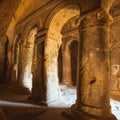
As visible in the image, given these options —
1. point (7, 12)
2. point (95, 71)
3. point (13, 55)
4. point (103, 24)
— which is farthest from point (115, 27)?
point (7, 12)

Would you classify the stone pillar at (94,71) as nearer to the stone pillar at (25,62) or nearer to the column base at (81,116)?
the column base at (81,116)

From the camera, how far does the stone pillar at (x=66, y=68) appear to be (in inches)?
414

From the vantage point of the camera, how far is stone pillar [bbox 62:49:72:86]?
34.5 feet

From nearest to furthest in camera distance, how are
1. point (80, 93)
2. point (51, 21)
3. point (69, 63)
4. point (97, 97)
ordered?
1. point (97, 97)
2. point (80, 93)
3. point (51, 21)
4. point (69, 63)

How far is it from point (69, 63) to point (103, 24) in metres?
6.90

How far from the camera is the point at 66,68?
10.6m

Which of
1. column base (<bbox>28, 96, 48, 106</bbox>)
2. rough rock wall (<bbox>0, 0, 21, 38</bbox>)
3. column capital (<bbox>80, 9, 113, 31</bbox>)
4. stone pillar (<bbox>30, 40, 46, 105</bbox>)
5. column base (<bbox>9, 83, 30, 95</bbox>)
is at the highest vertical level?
column capital (<bbox>80, 9, 113, 31</bbox>)

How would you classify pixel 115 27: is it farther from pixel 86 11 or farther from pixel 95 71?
pixel 95 71

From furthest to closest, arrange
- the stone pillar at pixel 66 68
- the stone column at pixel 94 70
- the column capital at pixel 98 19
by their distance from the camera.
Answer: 1. the stone pillar at pixel 66 68
2. the column capital at pixel 98 19
3. the stone column at pixel 94 70

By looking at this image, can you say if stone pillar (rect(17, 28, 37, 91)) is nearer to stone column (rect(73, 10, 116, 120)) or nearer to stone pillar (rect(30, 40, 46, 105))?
stone pillar (rect(30, 40, 46, 105))

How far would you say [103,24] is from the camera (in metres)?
3.96

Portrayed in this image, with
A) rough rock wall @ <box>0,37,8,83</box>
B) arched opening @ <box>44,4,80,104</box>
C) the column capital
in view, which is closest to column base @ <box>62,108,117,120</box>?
arched opening @ <box>44,4,80,104</box>

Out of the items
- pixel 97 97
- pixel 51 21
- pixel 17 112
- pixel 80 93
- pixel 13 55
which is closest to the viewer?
pixel 97 97

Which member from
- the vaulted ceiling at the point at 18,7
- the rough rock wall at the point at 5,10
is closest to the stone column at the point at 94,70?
the vaulted ceiling at the point at 18,7
